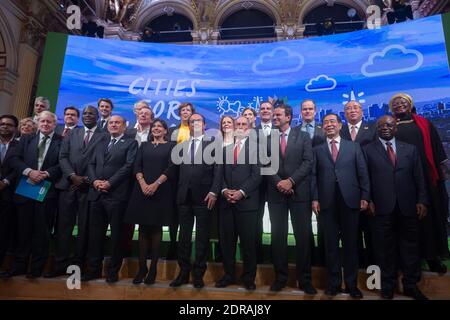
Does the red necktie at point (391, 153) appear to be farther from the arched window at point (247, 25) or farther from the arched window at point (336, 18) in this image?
the arched window at point (247, 25)

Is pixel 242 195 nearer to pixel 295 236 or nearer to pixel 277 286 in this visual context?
pixel 295 236

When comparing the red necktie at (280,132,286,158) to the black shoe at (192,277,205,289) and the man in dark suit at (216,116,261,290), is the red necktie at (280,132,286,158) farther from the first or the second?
the black shoe at (192,277,205,289)

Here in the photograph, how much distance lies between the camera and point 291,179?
2.35 meters

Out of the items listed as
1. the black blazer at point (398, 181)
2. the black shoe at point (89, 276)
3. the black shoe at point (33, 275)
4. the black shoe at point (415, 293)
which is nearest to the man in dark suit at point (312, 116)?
the black blazer at point (398, 181)

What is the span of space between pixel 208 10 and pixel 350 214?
8604mm

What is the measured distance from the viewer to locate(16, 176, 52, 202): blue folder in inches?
103

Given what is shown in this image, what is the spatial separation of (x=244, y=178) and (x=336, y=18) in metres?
8.57

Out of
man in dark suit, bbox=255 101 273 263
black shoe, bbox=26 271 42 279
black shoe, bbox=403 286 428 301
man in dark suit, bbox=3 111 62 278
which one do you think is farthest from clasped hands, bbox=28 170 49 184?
black shoe, bbox=403 286 428 301

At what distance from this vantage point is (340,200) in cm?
234

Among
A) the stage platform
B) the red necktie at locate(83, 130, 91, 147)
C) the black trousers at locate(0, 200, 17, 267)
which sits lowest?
the stage platform

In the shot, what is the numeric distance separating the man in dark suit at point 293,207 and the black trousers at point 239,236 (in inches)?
6.4

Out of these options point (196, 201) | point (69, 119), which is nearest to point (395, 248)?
point (196, 201)

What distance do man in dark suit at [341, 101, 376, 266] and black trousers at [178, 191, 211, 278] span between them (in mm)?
1286
